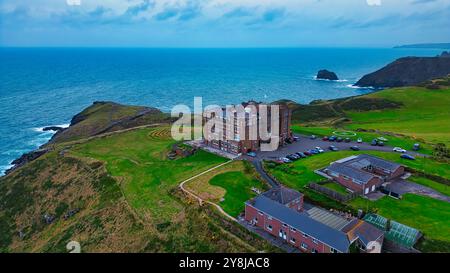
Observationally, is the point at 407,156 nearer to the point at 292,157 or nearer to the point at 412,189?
the point at 412,189

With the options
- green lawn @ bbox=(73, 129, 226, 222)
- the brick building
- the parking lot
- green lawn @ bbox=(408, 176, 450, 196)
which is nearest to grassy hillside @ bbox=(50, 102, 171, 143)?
green lawn @ bbox=(73, 129, 226, 222)

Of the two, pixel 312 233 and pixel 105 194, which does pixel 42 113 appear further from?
pixel 312 233

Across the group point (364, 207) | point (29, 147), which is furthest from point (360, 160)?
point (29, 147)

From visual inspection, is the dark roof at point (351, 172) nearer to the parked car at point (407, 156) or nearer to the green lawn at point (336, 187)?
the green lawn at point (336, 187)

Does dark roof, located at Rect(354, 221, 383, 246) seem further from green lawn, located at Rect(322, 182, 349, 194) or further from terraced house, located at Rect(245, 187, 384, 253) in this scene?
green lawn, located at Rect(322, 182, 349, 194)

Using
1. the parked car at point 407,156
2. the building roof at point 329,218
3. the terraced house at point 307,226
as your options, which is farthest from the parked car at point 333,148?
the building roof at point 329,218

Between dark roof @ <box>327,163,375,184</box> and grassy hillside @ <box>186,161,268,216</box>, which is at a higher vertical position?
dark roof @ <box>327,163,375,184</box>

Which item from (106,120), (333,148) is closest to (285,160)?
(333,148)
